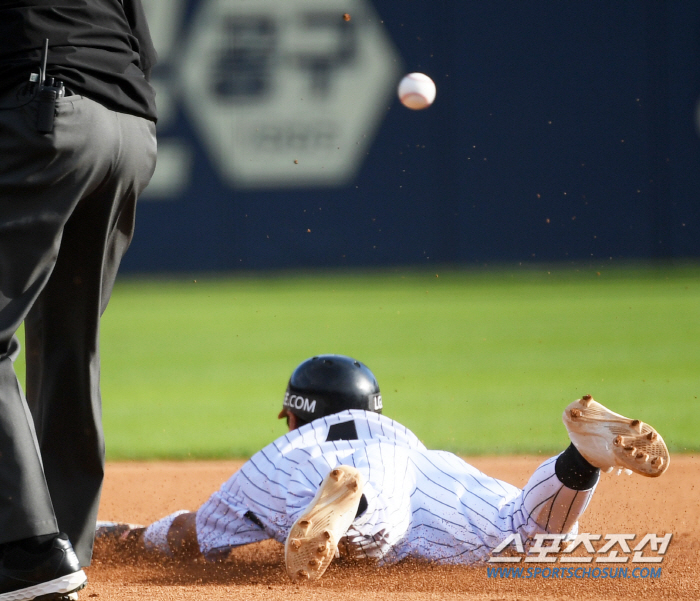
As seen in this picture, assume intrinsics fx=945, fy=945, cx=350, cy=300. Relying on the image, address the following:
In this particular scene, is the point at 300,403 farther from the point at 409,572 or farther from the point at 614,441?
the point at 614,441

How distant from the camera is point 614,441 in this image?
2398 mm

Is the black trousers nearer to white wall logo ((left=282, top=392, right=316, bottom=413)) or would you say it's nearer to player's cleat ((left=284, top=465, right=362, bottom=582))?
player's cleat ((left=284, top=465, right=362, bottom=582))

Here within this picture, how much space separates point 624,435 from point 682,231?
42.3 feet

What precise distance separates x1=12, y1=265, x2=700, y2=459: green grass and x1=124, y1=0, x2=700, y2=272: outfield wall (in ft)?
2.69

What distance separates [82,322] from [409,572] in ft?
3.67

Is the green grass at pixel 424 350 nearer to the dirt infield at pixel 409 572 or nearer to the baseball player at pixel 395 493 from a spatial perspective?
the dirt infield at pixel 409 572

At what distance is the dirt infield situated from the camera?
226cm

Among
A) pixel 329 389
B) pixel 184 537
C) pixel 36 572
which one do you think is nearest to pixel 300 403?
pixel 329 389

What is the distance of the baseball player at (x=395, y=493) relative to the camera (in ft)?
7.83

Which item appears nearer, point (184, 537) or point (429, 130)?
point (184, 537)

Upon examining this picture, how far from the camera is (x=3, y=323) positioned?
1.84 metres

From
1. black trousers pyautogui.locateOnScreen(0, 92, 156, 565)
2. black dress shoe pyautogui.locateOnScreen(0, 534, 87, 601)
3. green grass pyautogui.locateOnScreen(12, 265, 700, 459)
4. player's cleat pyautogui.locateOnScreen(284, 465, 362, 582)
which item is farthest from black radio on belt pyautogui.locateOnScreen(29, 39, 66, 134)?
green grass pyautogui.locateOnScreen(12, 265, 700, 459)

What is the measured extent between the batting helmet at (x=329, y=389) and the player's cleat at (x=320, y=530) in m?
0.86

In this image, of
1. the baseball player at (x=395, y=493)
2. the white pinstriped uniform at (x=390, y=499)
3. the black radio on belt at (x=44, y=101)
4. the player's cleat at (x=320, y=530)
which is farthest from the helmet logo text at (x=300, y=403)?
the black radio on belt at (x=44, y=101)
